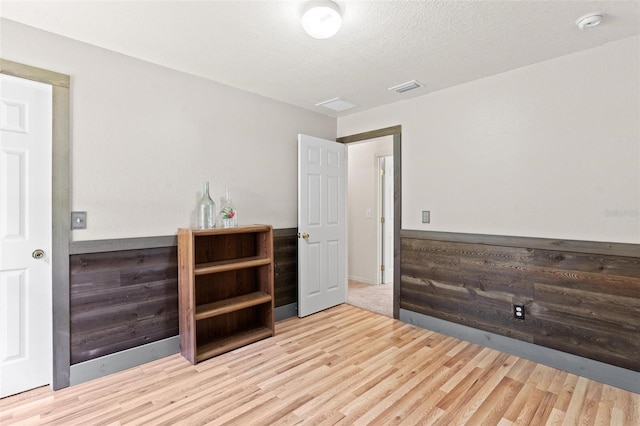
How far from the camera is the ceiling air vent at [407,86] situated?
2.97 meters

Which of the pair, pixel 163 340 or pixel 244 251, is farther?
pixel 244 251

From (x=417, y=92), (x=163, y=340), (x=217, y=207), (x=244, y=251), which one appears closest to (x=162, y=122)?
(x=217, y=207)

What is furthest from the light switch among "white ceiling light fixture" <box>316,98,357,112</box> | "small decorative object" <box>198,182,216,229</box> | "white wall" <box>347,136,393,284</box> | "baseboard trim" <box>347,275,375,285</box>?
"baseboard trim" <box>347,275,375,285</box>

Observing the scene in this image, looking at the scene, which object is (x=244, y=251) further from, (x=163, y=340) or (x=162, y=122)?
(x=162, y=122)

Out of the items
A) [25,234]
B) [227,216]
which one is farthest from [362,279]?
[25,234]

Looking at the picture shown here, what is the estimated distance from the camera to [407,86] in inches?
120

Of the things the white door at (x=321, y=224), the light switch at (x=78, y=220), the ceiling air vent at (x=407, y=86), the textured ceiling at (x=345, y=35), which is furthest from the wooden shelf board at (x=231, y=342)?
the ceiling air vent at (x=407, y=86)

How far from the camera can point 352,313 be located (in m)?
3.77

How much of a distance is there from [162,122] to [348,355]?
2525 millimetres

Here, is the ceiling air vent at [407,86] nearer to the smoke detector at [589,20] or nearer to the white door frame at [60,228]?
the smoke detector at [589,20]

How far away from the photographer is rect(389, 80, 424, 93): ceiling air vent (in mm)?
2974

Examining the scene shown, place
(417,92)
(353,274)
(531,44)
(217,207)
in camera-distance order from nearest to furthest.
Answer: (531,44) < (217,207) < (417,92) < (353,274)

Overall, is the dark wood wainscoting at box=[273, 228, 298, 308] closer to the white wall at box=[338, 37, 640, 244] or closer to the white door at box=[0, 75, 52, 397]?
the white wall at box=[338, 37, 640, 244]

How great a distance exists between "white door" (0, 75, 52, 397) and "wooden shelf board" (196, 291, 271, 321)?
3.32 ft
